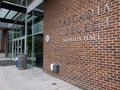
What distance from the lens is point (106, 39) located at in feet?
13.6

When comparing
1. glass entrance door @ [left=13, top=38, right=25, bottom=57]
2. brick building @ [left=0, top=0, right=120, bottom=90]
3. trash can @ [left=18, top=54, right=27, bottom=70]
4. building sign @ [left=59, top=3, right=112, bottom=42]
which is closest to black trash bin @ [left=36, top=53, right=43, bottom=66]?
trash can @ [left=18, top=54, right=27, bottom=70]

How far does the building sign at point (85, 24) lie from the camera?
13.8ft

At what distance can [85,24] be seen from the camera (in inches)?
195

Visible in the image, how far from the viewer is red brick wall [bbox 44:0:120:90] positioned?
3.97m

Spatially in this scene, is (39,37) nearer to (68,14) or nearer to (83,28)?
(68,14)

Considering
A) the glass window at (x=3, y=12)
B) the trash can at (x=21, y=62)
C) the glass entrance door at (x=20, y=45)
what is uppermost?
the glass window at (x=3, y=12)

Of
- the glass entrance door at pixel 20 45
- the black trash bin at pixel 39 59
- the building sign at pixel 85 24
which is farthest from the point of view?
the glass entrance door at pixel 20 45

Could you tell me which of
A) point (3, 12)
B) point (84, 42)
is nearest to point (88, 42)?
point (84, 42)

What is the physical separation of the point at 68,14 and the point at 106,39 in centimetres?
232

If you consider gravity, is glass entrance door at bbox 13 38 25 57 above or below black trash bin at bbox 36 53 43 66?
above

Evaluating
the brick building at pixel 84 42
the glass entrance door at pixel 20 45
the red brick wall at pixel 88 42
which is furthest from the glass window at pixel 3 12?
the red brick wall at pixel 88 42

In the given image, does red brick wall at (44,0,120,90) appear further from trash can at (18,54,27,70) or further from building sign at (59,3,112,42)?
trash can at (18,54,27,70)

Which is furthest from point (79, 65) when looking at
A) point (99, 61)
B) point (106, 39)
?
point (106, 39)

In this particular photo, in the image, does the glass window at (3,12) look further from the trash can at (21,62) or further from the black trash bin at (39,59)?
the black trash bin at (39,59)
